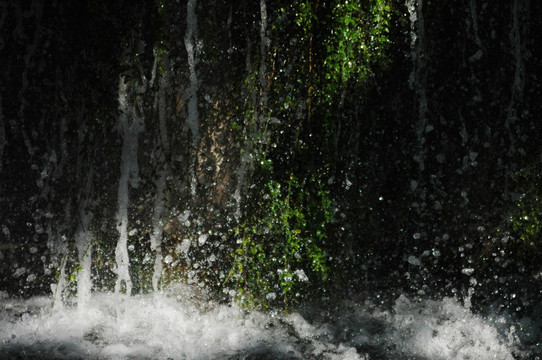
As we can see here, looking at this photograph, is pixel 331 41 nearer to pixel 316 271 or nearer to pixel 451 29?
pixel 451 29

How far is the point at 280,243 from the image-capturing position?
6.81ft

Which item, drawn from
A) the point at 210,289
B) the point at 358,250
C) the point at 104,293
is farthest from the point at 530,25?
the point at 104,293

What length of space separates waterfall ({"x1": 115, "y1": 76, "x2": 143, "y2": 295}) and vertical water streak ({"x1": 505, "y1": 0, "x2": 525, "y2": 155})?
51.9 inches

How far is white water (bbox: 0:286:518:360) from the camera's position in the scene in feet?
5.68

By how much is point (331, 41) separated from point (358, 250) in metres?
0.74

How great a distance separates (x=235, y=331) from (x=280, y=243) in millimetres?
345

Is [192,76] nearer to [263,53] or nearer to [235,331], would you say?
[263,53]

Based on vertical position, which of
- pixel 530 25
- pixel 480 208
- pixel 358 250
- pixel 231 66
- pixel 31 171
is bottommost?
pixel 358 250

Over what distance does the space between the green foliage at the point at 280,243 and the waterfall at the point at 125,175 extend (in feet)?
1.26

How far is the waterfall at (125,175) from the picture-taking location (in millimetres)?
2104

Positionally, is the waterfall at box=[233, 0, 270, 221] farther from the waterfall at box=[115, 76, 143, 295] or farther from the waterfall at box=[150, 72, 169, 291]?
the waterfall at box=[115, 76, 143, 295]

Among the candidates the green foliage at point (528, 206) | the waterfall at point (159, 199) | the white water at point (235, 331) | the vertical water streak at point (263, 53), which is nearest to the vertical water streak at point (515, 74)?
the green foliage at point (528, 206)

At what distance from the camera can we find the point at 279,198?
6.81 ft

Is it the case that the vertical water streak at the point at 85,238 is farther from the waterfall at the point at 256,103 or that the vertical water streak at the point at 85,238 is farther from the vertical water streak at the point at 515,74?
the vertical water streak at the point at 515,74
